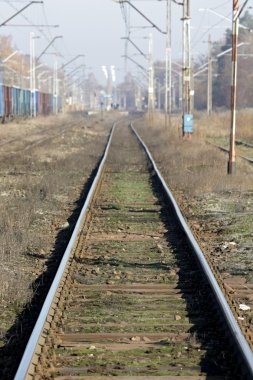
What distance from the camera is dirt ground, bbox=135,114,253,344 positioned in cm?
820

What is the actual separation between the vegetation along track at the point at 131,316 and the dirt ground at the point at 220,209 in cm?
34

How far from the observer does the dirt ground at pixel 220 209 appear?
8195mm

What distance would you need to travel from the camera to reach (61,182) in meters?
18.3

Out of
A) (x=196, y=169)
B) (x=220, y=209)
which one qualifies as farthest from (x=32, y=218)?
(x=196, y=169)

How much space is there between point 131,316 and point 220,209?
747 centimetres

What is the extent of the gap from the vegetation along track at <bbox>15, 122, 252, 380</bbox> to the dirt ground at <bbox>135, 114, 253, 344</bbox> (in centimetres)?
34

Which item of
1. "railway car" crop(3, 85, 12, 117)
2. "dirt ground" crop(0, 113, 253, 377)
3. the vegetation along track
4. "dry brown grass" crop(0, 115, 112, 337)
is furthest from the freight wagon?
the vegetation along track

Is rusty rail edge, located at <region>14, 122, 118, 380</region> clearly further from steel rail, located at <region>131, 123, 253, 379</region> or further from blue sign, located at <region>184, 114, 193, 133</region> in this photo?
blue sign, located at <region>184, 114, 193, 133</region>

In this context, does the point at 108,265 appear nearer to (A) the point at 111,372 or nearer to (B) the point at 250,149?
(A) the point at 111,372

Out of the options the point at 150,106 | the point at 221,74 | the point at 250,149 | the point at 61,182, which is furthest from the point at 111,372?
the point at 221,74

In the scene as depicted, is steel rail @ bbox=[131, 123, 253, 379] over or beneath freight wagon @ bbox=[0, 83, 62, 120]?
beneath

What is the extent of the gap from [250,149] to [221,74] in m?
72.2

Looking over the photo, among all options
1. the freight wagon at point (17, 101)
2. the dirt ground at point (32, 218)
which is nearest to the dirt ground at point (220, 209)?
the dirt ground at point (32, 218)

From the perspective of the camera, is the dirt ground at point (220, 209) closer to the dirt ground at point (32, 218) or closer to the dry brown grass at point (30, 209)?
the dirt ground at point (32, 218)
